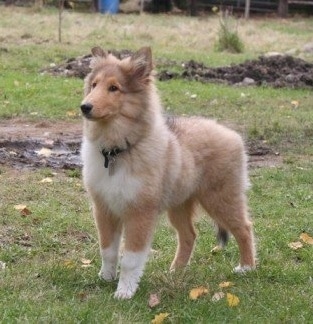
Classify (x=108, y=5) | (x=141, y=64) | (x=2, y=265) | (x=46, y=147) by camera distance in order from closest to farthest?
(x=141, y=64) < (x=2, y=265) < (x=46, y=147) < (x=108, y=5)

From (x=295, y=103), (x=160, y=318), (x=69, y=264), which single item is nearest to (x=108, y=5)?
(x=295, y=103)

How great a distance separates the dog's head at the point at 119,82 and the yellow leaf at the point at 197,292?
120 centimetres

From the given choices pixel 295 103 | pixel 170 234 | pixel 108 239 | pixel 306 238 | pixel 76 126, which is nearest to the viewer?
pixel 108 239

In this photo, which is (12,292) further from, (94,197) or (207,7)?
(207,7)

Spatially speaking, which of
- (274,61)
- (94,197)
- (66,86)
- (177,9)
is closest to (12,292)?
(94,197)

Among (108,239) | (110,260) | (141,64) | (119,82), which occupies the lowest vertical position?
(110,260)

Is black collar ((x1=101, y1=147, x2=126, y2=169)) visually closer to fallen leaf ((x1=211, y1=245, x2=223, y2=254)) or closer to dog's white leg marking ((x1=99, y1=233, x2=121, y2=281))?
dog's white leg marking ((x1=99, y1=233, x2=121, y2=281))

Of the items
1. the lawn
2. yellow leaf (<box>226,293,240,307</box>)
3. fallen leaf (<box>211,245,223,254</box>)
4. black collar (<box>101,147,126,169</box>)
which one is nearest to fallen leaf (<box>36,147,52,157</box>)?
the lawn

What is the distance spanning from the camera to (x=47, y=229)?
634 centimetres

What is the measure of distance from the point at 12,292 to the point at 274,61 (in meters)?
12.5

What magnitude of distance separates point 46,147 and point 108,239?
4.38 m

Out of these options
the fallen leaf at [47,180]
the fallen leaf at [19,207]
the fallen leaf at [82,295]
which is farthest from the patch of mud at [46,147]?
the fallen leaf at [82,295]

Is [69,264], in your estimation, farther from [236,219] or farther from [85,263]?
[236,219]

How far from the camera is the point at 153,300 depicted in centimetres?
488
